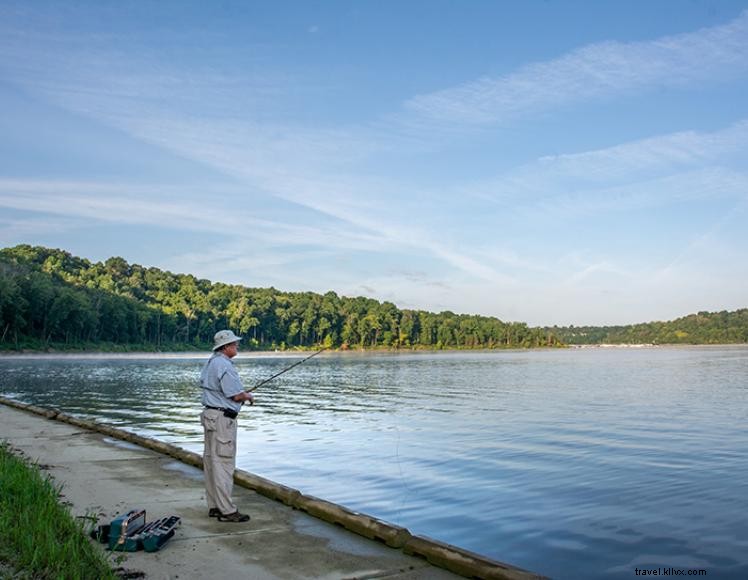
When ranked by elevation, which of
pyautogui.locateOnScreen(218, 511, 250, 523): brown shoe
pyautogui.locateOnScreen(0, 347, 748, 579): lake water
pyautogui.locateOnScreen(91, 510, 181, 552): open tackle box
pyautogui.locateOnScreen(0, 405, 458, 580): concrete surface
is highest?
pyautogui.locateOnScreen(91, 510, 181, 552): open tackle box

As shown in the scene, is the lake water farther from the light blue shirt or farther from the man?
the light blue shirt

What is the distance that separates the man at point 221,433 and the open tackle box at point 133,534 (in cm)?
100

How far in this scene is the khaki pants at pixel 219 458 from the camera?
8.77m

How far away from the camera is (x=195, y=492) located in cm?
1061

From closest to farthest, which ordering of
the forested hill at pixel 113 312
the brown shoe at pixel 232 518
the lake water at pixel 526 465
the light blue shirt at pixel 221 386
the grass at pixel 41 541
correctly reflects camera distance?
the grass at pixel 41 541, the brown shoe at pixel 232 518, the light blue shirt at pixel 221 386, the lake water at pixel 526 465, the forested hill at pixel 113 312

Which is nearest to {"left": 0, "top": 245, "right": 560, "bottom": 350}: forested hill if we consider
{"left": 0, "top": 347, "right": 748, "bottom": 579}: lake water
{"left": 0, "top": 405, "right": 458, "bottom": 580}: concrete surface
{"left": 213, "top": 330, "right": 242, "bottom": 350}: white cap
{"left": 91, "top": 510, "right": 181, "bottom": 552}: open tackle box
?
{"left": 0, "top": 347, "right": 748, "bottom": 579}: lake water

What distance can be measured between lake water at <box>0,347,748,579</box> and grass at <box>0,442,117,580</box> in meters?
5.36

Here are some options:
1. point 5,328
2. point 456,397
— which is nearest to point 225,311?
point 5,328

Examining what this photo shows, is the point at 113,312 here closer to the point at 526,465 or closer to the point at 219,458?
the point at 526,465

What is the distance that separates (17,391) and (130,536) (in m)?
34.5

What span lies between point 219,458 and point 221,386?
35.5 inches

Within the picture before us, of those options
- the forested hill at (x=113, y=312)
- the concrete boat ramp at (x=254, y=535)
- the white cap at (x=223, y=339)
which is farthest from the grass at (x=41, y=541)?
the forested hill at (x=113, y=312)

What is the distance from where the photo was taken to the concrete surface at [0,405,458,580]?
6930 mm

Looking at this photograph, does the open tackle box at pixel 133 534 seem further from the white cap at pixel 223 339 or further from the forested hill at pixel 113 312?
the forested hill at pixel 113 312
